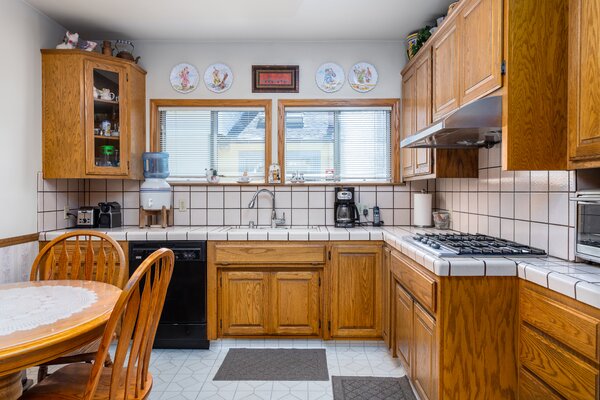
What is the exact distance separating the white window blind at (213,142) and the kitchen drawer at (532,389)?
7.71ft

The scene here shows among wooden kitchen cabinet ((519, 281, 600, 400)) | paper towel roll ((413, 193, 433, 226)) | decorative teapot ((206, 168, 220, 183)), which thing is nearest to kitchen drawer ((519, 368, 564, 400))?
wooden kitchen cabinet ((519, 281, 600, 400))

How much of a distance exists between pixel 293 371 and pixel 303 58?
2.50m

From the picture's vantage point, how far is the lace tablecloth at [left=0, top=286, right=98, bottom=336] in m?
1.20

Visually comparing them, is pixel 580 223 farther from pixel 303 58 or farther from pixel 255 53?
pixel 255 53

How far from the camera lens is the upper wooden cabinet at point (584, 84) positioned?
4.42 feet

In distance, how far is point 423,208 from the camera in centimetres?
300

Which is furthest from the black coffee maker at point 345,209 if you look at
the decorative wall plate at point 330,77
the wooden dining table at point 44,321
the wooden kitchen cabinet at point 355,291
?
the wooden dining table at point 44,321

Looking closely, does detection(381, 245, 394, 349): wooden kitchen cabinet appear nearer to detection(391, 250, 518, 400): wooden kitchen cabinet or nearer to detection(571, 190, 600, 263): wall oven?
detection(391, 250, 518, 400): wooden kitchen cabinet

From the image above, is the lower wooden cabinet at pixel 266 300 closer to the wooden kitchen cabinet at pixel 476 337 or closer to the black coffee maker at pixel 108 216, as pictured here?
the black coffee maker at pixel 108 216

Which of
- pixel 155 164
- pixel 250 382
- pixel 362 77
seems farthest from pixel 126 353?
pixel 362 77

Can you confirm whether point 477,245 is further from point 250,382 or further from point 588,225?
point 250,382

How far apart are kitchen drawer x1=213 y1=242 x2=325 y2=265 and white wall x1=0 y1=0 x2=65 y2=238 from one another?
1360 millimetres

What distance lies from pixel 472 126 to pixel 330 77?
1706 mm

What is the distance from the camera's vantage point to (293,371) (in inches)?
94.7
